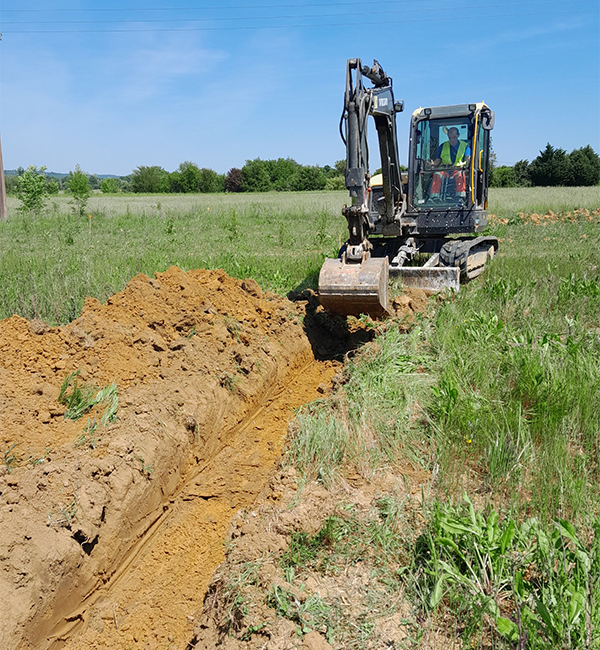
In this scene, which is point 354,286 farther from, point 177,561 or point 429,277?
point 177,561

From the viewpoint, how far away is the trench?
3395mm

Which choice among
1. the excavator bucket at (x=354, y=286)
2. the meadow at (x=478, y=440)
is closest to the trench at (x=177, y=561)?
the meadow at (x=478, y=440)

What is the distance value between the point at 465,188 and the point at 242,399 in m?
5.99

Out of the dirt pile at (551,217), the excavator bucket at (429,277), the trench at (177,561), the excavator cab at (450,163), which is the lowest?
the trench at (177,561)

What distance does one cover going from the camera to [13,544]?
10.5 ft

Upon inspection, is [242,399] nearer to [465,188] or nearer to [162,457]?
[162,457]

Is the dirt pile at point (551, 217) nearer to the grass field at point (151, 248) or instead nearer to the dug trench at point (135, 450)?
the grass field at point (151, 248)

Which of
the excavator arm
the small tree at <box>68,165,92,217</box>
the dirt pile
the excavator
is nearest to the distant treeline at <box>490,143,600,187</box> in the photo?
the dirt pile

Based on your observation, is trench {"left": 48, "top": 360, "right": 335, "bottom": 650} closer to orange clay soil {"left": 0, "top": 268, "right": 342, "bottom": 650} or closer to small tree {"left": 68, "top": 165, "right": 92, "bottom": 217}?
orange clay soil {"left": 0, "top": 268, "right": 342, "bottom": 650}

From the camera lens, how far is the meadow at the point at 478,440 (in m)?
2.65

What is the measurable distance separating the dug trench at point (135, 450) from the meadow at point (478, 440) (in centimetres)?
80

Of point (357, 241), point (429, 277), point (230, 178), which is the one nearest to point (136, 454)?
point (357, 241)

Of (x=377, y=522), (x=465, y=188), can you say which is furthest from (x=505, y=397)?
(x=465, y=188)

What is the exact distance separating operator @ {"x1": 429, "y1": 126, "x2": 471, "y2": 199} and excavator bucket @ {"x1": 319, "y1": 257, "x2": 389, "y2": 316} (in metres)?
4.09
